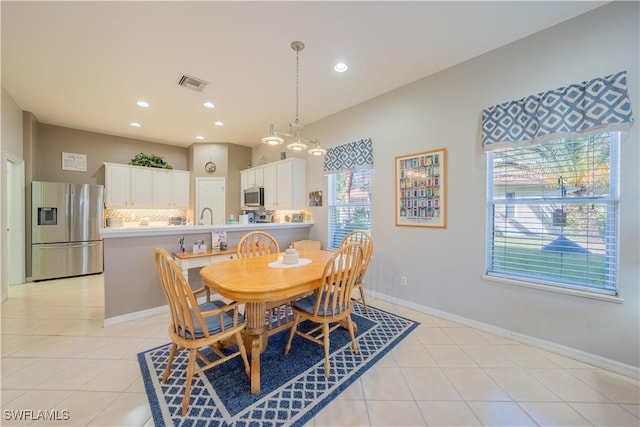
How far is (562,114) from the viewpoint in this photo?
210cm

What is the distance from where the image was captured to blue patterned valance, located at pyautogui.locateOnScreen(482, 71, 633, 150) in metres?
1.89

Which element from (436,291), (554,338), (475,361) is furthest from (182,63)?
(554,338)

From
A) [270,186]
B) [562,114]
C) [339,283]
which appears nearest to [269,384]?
[339,283]

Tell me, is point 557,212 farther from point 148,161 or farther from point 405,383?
point 148,161

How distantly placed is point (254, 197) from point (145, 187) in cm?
248

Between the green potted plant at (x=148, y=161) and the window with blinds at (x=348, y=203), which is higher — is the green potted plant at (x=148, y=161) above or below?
above

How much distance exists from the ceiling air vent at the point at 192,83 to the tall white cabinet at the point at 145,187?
3.13 meters

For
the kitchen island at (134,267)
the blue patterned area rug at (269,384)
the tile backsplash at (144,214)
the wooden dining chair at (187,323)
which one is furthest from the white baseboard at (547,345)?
the tile backsplash at (144,214)

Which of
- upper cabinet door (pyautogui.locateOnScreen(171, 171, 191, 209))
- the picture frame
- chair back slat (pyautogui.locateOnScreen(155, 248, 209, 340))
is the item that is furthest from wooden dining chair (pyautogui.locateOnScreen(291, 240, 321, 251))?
upper cabinet door (pyautogui.locateOnScreen(171, 171, 191, 209))

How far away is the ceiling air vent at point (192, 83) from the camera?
3.03 meters

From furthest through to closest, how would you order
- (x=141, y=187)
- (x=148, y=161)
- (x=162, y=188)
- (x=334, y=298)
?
1. (x=162, y=188)
2. (x=148, y=161)
3. (x=141, y=187)
4. (x=334, y=298)

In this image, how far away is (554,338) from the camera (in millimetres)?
2209

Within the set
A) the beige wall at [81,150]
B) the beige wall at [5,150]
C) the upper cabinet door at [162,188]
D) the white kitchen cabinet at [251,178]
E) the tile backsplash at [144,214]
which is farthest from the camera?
the upper cabinet door at [162,188]

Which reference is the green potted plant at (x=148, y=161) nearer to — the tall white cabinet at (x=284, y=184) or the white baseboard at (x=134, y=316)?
the tall white cabinet at (x=284, y=184)
